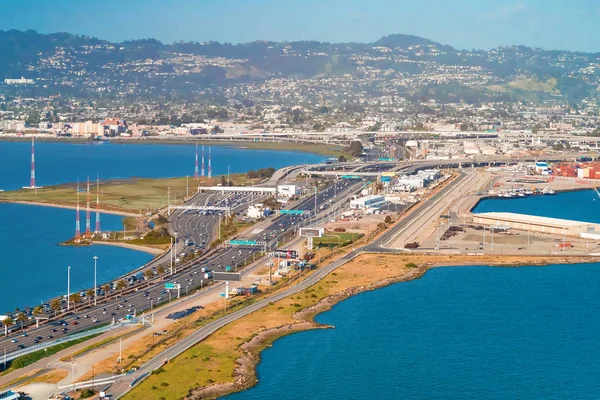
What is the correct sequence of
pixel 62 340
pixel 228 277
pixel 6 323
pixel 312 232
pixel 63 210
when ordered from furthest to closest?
pixel 63 210 → pixel 312 232 → pixel 228 277 → pixel 6 323 → pixel 62 340

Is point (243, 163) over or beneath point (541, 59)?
beneath

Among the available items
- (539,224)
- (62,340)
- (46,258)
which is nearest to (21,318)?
(62,340)

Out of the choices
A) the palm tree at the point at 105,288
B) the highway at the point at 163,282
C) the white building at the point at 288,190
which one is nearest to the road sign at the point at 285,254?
the highway at the point at 163,282

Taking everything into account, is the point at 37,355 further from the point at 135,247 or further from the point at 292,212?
the point at 292,212

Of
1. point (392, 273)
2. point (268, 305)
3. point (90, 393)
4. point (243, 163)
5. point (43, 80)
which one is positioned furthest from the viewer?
point (43, 80)

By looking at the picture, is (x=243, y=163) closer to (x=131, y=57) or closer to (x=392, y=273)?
(x=392, y=273)

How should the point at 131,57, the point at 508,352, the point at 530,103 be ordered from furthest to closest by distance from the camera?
the point at 131,57 < the point at 530,103 < the point at 508,352

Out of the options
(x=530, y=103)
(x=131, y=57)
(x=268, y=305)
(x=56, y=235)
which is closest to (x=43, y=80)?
(x=131, y=57)
